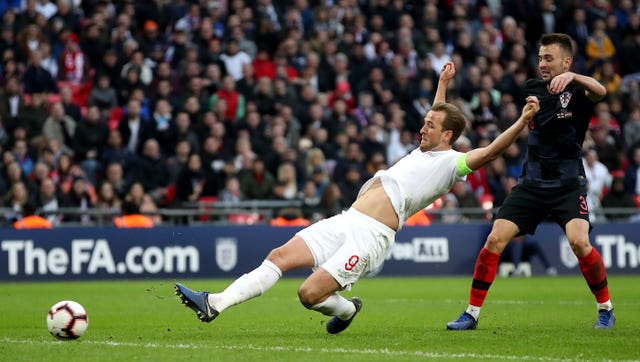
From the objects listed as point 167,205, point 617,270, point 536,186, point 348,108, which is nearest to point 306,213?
point 167,205

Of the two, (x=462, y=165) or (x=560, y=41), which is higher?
(x=560, y=41)

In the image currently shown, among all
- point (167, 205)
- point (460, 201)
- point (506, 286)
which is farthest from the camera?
point (460, 201)

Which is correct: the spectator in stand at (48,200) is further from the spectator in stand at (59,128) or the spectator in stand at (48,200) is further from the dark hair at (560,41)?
the dark hair at (560,41)

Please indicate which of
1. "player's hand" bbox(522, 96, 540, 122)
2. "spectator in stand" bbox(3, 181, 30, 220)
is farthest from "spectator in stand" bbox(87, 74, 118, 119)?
"player's hand" bbox(522, 96, 540, 122)

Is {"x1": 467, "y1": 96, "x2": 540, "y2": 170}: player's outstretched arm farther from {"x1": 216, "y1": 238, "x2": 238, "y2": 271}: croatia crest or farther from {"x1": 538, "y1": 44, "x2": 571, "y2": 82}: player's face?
{"x1": 216, "y1": 238, "x2": 238, "y2": 271}: croatia crest

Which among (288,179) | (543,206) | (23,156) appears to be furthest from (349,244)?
(23,156)

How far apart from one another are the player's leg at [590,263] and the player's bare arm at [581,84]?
111 cm

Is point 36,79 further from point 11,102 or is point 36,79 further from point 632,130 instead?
point 632,130

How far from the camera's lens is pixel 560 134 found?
34.1 ft

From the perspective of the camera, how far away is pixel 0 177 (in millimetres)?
20234

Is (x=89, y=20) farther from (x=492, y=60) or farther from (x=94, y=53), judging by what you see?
(x=492, y=60)

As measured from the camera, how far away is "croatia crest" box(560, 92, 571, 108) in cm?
1032

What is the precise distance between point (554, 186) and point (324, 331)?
240cm

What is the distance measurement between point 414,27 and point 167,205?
341 inches
